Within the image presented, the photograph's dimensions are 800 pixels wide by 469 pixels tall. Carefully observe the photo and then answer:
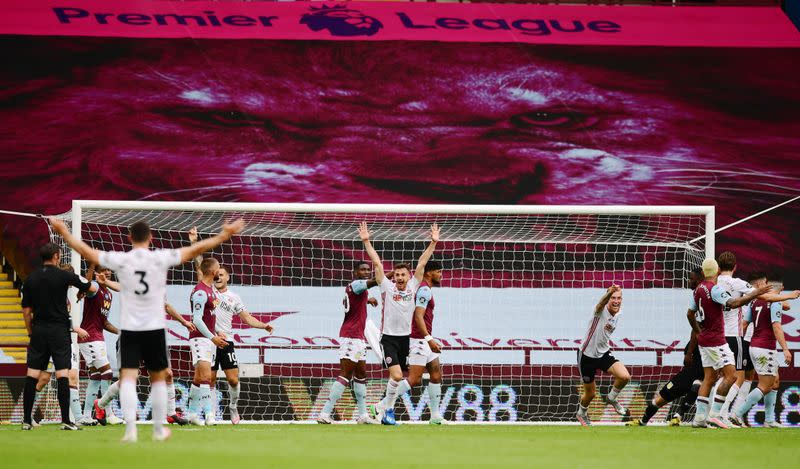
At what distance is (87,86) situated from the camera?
20.4 m

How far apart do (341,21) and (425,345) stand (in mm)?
9183

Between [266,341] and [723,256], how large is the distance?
8329mm

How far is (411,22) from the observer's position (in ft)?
69.9

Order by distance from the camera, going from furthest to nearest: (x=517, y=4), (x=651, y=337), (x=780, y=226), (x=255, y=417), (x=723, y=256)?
(x=517, y=4) < (x=780, y=226) < (x=651, y=337) < (x=255, y=417) < (x=723, y=256)

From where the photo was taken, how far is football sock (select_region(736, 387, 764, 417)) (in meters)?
Answer: 13.7

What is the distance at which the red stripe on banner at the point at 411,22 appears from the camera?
20.8 m

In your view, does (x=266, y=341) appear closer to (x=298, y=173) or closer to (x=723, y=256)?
(x=298, y=173)

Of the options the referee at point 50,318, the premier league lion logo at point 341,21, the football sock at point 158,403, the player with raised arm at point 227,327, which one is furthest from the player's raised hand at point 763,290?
the premier league lion logo at point 341,21

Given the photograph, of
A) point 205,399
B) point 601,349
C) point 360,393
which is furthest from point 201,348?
point 601,349

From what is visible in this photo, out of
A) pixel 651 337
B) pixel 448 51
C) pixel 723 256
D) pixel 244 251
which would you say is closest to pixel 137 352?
pixel 723 256

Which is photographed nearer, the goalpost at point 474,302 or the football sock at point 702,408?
the football sock at point 702,408

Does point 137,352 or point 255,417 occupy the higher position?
point 137,352

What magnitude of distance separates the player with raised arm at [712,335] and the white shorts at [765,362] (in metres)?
0.85

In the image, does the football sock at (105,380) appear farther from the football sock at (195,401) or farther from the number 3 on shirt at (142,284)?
the number 3 on shirt at (142,284)
